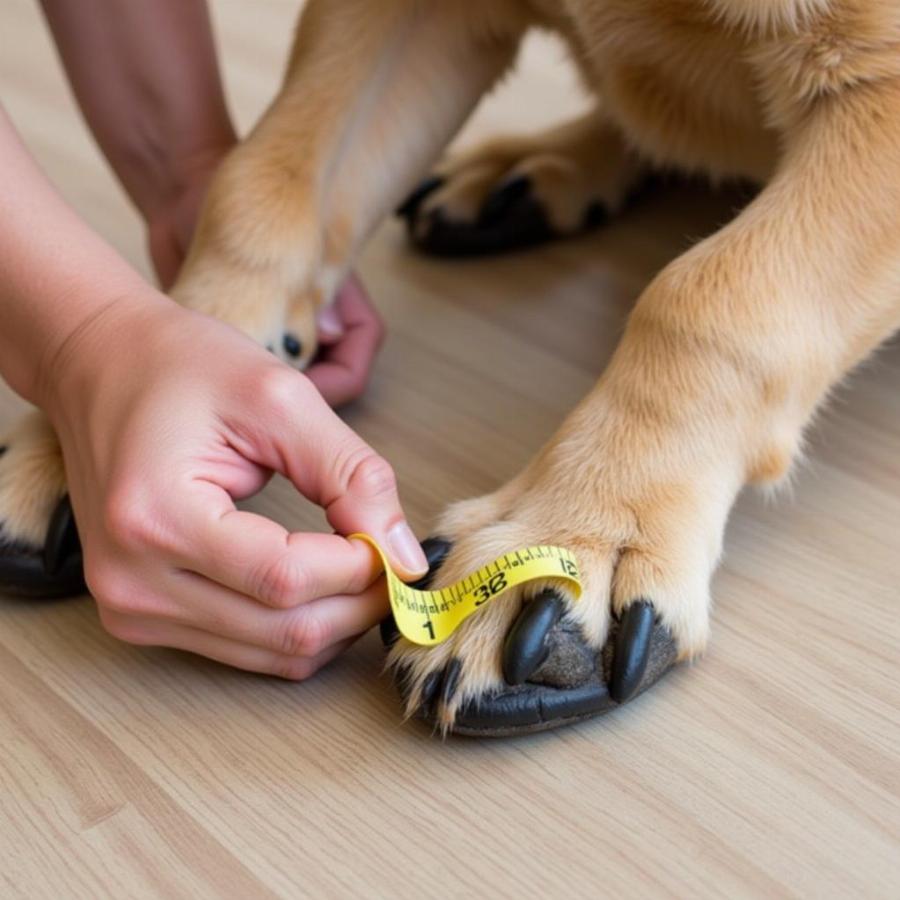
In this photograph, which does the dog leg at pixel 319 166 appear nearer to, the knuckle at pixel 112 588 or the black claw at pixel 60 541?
the black claw at pixel 60 541

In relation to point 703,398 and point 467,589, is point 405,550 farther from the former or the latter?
point 703,398

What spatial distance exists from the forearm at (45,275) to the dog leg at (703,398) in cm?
31

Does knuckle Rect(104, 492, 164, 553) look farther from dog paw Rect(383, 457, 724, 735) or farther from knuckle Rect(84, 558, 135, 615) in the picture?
dog paw Rect(383, 457, 724, 735)

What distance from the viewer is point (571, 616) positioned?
84 cm

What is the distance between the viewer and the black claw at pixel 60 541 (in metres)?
0.96

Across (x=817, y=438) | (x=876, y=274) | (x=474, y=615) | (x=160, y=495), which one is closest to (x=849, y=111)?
(x=876, y=274)

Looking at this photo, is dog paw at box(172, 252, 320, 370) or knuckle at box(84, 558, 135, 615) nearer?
knuckle at box(84, 558, 135, 615)

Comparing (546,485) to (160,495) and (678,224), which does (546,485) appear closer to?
(160,495)

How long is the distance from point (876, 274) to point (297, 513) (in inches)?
19.2

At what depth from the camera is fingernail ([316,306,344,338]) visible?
4.10 ft

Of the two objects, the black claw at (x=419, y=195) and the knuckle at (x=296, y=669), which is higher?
the knuckle at (x=296, y=669)

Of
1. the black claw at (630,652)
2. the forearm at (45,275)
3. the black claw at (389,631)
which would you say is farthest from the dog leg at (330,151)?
the black claw at (630,652)

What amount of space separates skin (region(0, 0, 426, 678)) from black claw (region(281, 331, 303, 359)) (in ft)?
0.66

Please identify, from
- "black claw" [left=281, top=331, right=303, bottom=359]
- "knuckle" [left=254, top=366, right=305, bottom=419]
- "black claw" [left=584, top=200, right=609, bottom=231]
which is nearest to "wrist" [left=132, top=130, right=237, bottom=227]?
"black claw" [left=281, top=331, right=303, bottom=359]
